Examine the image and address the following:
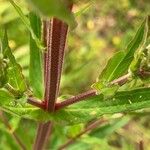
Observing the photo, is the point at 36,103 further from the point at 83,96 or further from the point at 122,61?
the point at 122,61

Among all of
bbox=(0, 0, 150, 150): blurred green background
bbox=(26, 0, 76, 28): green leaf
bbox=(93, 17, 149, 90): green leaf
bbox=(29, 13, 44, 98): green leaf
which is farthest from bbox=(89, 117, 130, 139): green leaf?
bbox=(26, 0, 76, 28): green leaf

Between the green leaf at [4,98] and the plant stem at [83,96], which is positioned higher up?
the green leaf at [4,98]

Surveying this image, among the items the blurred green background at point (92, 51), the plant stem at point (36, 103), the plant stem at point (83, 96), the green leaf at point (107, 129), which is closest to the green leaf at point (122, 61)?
the plant stem at point (83, 96)

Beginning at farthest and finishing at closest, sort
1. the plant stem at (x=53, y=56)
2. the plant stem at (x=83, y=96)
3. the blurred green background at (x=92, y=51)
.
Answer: the blurred green background at (x=92, y=51)
the plant stem at (x=83, y=96)
the plant stem at (x=53, y=56)

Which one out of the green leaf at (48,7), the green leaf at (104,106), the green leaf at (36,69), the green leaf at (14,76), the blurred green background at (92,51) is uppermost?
the green leaf at (48,7)

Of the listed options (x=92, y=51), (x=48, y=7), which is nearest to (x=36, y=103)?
(x=48, y=7)

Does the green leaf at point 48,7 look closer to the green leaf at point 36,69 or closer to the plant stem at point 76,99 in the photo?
the plant stem at point 76,99

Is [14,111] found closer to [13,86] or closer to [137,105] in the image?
[13,86]
